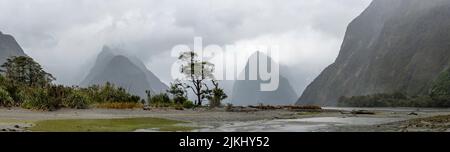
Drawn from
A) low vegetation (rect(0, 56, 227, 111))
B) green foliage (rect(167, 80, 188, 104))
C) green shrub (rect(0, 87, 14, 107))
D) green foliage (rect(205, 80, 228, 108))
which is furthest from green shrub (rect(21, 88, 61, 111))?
green foliage (rect(205, 80, 228, 108))

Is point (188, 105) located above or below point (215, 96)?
below

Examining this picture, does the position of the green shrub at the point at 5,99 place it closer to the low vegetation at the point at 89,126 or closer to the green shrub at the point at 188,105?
the low vegetation at the point at 89,126

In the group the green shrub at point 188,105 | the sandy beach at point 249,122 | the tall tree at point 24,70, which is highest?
the tall tree at point 24,70

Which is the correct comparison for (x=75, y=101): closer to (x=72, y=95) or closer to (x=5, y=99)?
(x=72, y=95)

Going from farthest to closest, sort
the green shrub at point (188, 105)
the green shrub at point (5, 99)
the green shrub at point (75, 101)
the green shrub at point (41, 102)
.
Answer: the green shrub at point (188, 105) < the green shrub at point (75, 101) < the green shrub at point (5, 99) < the green shrub at point (41, 102)

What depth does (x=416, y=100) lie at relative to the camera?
181625mm

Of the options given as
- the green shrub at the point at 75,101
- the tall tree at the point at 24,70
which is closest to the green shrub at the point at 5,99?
the green shrub at the point at 75,101

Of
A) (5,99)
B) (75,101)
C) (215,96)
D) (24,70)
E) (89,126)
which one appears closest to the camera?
(89,126)

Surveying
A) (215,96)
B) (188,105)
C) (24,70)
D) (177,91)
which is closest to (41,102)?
(188,105)

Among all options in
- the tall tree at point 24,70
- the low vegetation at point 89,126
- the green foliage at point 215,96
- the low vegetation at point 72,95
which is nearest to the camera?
the low vegetation at point 89,126

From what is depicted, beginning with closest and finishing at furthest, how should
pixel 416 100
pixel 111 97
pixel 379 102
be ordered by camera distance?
pixel 111 97, pixel 416 100, pixel 379 102
